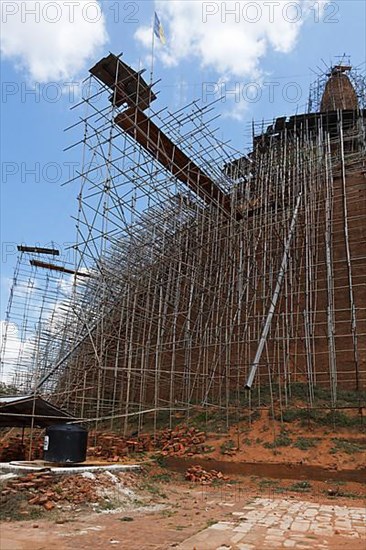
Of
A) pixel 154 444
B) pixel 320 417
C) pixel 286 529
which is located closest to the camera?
pixel 286 529

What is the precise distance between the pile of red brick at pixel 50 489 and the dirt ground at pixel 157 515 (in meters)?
0.29

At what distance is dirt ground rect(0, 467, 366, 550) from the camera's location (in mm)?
5113

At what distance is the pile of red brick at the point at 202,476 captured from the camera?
33.6ft

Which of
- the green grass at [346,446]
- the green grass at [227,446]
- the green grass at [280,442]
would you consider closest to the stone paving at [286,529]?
the green grass at [346,446]

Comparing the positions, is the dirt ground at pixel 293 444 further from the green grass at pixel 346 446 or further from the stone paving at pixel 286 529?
the stone paving at pixel 286 529

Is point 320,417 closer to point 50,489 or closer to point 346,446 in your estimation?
point 346,446

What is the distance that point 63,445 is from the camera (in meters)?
8.55

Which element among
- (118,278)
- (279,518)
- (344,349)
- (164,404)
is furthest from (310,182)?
(279,518)

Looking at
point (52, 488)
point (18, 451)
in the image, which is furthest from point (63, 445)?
point (18, 451)

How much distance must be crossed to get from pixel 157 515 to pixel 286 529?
1.77 m

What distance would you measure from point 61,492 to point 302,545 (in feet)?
11.1

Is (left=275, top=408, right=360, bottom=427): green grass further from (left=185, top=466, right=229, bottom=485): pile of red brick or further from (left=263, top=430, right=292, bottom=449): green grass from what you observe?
(left=185, top=466, right=229, bottom=485): pile of red brick

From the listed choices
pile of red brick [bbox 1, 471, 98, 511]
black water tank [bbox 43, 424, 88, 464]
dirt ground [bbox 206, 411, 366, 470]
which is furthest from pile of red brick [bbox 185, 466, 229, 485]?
pile of red brick [bbox 1, 471, 98, 511]

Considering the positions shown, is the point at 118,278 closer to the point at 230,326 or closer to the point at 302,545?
the point at 230,326
